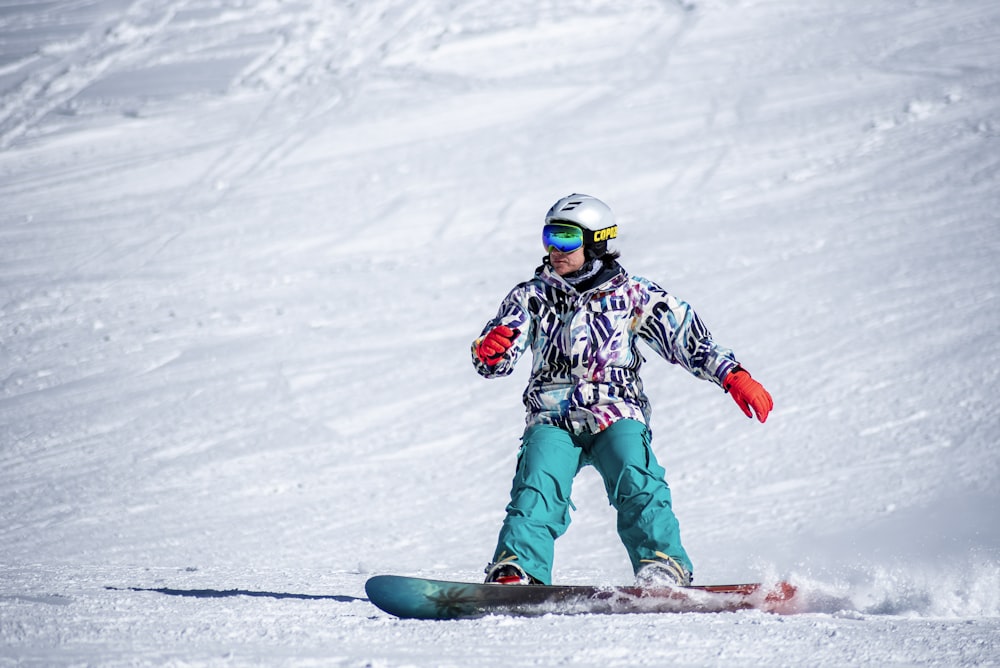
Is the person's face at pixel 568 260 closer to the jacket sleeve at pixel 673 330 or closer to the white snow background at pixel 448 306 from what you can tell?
the jacket sleeve at pixel 673 330

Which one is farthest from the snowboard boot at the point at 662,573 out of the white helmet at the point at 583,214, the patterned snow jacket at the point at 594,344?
the white helmet at the point at 583,214

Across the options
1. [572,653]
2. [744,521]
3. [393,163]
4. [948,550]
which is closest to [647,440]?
[572,653]

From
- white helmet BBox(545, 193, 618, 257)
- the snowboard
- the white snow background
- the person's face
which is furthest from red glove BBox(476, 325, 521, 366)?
the white snow background

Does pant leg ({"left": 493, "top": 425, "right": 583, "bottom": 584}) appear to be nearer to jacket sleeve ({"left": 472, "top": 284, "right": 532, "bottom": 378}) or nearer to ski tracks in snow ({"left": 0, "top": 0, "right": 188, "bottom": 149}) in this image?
jacket sleeve ({"left": 472, "top": 284, "right": 532, "bottom": 378})

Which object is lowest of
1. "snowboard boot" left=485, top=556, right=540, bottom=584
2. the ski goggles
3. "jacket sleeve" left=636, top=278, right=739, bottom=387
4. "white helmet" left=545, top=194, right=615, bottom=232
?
"snowboard boot" left=485, top=556, right=540, bottom=584

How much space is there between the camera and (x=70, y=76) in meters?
15.8

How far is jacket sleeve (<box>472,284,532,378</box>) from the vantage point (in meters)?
3.73

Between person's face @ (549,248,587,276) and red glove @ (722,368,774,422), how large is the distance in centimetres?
63

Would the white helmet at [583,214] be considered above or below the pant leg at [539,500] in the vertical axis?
above

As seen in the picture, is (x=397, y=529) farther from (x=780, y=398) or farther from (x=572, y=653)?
(x=572, y=653)

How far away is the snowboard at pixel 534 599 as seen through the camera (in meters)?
3.22

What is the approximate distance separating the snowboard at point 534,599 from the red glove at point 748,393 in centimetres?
61

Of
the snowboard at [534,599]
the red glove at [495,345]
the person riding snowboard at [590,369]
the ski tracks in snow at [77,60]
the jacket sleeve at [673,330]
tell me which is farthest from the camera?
the ski tracks in snow at [77,60]

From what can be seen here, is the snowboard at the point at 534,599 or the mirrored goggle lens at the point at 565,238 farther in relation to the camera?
the mirrored goggle lens at the point at 565,238
